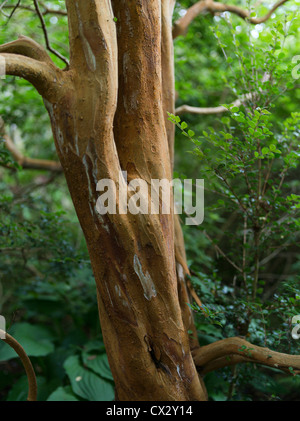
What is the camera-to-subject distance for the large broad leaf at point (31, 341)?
2.25m

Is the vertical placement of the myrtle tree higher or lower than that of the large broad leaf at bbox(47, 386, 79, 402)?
higher

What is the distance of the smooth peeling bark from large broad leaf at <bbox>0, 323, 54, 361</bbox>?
1.06m

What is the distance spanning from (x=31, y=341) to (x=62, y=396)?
526 millimetres

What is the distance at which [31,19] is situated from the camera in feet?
9.37

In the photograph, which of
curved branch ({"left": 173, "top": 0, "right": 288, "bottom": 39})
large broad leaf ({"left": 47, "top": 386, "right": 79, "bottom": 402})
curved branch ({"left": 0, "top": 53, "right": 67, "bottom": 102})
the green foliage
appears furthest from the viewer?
curved branch ({"left": 173, "top": 0, "right": 288, "bottom": 39})

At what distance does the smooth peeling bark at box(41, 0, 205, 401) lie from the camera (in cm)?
117

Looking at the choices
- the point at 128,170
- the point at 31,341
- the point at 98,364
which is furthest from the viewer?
the point at 31,341

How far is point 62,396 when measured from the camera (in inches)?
80.7

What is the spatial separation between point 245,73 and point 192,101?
1828mm

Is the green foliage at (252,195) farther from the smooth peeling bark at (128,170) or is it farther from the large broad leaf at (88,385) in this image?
the large broad leaf at (88,385)

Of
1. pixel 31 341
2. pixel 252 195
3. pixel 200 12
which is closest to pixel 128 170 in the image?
pixel 252 195

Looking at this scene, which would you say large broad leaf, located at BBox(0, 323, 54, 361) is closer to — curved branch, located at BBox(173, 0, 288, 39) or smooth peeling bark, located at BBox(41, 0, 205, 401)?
smooth peeling bark, located at BBox(41, 0, 205, 401)

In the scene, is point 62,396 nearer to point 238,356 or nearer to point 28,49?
point 238,356

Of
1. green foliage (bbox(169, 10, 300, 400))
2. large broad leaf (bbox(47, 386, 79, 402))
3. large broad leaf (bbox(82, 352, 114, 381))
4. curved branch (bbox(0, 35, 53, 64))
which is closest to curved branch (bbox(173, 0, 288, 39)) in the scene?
green foliage (bbox(169, 10, 300, 400))
